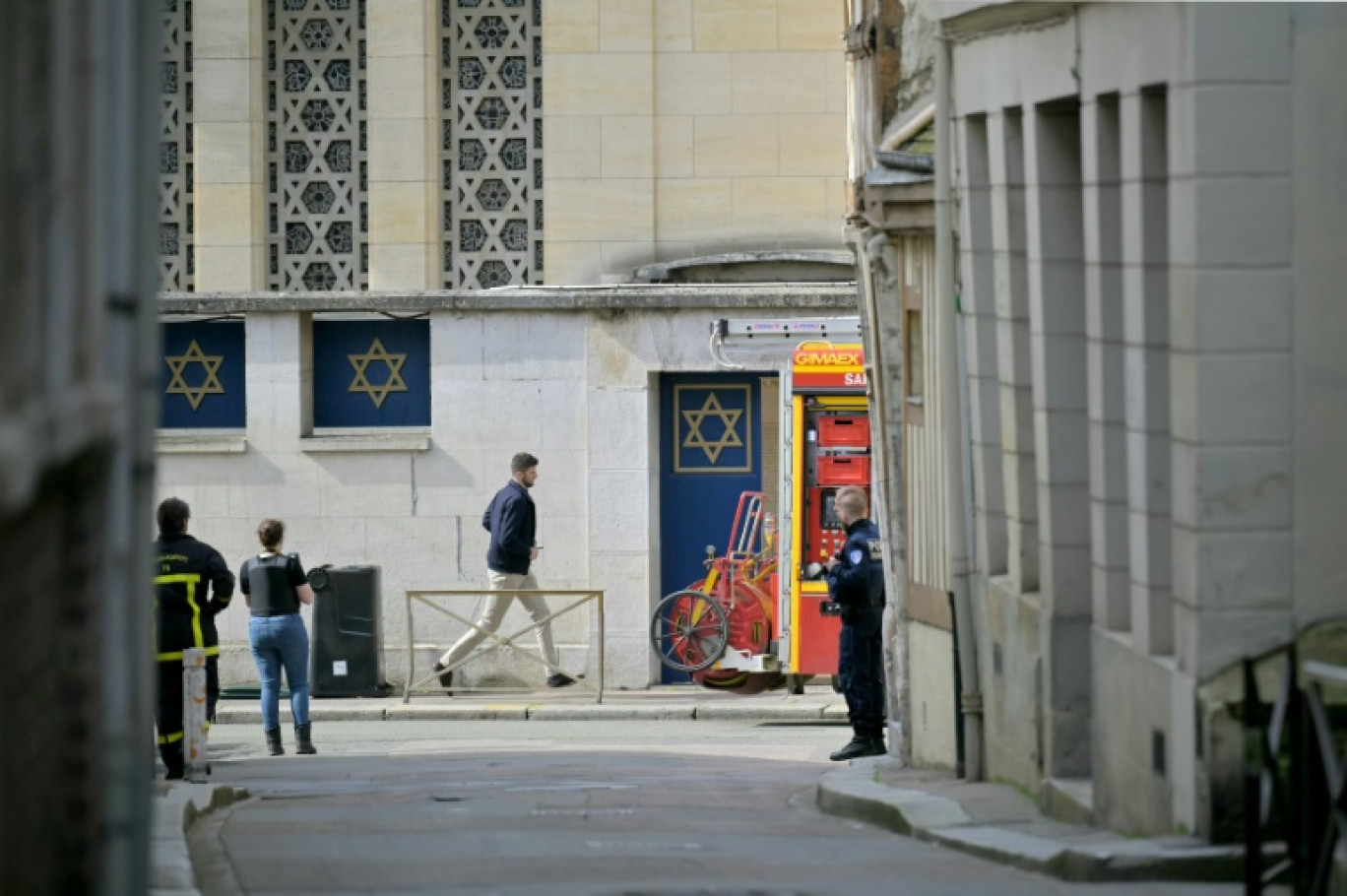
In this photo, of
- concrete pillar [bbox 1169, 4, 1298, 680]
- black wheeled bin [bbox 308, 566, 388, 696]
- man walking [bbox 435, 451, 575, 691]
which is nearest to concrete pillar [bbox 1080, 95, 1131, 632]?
concrete pillar [bbox 1169, 4, 1298, 680]

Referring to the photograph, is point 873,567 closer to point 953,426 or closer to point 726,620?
point 953,426

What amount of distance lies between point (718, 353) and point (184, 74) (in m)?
5.61

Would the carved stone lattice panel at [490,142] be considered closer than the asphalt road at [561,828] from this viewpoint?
No

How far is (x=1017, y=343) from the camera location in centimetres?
1186

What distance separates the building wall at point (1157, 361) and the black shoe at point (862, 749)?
4524mm

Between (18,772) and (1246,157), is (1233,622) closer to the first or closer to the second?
(1246,157)

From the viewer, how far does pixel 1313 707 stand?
7.75m

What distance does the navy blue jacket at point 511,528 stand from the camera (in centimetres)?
2066

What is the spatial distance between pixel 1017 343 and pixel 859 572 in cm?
433

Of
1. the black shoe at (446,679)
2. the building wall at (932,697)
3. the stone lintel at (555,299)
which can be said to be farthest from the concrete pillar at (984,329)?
the black shoe at (446,679)

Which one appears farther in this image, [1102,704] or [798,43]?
[798,43]

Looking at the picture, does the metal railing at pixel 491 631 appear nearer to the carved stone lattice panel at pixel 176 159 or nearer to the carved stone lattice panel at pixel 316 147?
the carved stone lattice panel at pixel 316 147

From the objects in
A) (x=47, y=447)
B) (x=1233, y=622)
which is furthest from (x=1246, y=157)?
(x=47, y=447)

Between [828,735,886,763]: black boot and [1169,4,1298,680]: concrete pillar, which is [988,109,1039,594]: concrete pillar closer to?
[1169,4,1298,680]: concrete pillar
